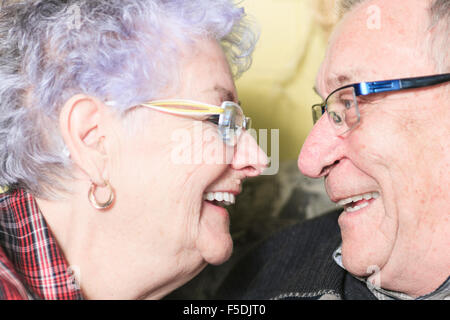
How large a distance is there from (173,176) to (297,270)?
693 millimetres

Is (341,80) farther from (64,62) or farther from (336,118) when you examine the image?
(64,62)

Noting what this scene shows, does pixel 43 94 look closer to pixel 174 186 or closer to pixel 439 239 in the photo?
pixel 174 186

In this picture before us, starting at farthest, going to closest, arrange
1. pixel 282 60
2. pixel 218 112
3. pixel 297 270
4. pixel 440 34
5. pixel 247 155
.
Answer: pixel 282 60, pixel 297 270, pixel 247 155, pixel 218 112, pixel 440 34

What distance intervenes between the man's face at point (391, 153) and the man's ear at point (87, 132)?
0.55 m

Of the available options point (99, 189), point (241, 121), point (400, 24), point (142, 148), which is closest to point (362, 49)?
point (400, 24)

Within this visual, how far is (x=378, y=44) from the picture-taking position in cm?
120

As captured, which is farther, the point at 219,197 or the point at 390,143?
the point at 219,197

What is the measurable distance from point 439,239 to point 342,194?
0.27 meters

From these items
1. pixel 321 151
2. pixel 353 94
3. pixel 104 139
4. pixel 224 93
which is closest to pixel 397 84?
pixel 353 94

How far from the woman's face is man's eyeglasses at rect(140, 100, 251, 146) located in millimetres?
17

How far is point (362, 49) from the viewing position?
4.03ft

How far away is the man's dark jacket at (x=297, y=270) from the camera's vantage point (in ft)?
5.02

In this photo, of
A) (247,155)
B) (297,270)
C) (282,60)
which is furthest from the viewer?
(282,60)

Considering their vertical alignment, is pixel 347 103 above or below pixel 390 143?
above
